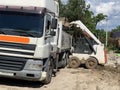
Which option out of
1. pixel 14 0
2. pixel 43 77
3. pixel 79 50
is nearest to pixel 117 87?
pixel 43 77

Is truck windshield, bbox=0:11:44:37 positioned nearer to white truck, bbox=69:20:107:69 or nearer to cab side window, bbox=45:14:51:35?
cab side window, bbox=45:14:51:35

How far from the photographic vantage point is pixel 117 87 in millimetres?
14891

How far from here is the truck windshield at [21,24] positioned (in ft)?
43.5

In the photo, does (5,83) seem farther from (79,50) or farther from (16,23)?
(79,50)

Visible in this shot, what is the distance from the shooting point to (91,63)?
72.3ft

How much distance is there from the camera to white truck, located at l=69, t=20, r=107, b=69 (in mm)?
22047

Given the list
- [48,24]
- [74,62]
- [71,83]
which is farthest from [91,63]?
[48,24]

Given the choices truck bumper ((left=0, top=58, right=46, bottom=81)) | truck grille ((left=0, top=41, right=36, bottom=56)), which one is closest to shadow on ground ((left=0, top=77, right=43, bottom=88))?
truck bumper ((left=0, top=58, right=46, bottom=81))

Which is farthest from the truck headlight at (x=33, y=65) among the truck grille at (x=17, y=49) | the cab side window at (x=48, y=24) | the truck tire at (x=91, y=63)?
the truck tire at (x=91, y=63)

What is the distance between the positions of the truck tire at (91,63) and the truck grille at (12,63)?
9.36 m

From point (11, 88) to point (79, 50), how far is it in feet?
32.7

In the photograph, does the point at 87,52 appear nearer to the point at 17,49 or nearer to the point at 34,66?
the point at 34,66

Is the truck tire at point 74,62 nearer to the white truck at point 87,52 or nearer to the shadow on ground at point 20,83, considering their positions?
the white truck at point 87,52

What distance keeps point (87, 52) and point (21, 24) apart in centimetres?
958
